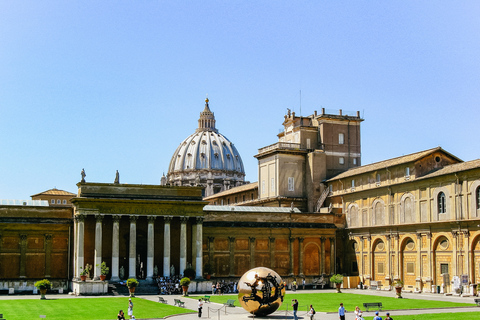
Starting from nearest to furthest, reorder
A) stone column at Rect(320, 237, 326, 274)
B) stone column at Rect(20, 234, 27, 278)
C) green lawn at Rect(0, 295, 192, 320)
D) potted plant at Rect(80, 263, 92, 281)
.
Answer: green lawn at Rect(0, 295, 192, 320) → potted plant at Rect(80, 263, 92, 281) → stone column at Rect(20, 234, 27, 278) → stone column at Rect(320, 237, 326, 274)

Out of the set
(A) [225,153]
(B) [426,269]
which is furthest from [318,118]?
(A) [225,153]

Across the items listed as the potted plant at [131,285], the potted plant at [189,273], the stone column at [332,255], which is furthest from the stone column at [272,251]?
the potted plant at [131,285]

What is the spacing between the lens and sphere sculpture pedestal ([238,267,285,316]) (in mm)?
35344

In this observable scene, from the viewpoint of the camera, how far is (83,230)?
58531 mm

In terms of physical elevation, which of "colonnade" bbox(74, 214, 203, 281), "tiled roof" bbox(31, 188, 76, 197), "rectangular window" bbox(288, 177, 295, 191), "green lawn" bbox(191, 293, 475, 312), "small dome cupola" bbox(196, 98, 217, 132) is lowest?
"green lawn" bbox(191, 293, 475, 312)

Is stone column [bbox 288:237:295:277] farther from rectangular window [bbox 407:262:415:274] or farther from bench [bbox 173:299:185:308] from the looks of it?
bench [bbox 173:299:185:308]

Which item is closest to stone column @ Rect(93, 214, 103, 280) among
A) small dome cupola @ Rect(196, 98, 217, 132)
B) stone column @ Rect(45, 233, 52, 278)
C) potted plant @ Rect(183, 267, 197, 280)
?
stone column @ Rect(45, 233, 52, 278)

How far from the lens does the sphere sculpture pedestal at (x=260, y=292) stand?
35344 millimetres

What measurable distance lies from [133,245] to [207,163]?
104 m

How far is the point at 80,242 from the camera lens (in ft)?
190

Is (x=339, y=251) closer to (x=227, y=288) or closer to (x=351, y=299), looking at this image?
(x=227, y=288)

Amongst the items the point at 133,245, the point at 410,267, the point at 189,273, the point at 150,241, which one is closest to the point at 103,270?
the point at 133,245

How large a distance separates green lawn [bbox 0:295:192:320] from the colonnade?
7.81 m

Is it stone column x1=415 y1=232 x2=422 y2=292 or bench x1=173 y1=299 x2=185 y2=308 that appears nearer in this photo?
bench x1=173 y1=299 x2=185 y2=308
